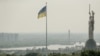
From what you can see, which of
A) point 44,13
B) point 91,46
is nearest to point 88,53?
point 44,13

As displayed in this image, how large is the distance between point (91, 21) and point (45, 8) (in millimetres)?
12394

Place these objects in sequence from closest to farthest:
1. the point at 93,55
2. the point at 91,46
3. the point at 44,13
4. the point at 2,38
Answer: the point at 44,13
the point at 93,55
the point at 91,46
the point at 2,38

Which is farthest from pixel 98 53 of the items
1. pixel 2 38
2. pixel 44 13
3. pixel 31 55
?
pixel 2 38

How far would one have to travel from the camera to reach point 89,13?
94.7 feet

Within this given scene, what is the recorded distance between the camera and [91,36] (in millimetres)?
27844

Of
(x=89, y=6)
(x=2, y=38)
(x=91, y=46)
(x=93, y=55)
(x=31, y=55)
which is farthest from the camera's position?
(x=2, y=38)

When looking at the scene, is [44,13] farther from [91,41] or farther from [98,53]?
[91,41]

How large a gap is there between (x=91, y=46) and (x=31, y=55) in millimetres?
5270

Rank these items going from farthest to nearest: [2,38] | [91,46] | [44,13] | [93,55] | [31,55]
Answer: [2,38], [91,46], [31,55], [93,55], [44,13]

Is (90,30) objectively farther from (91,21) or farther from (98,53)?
(98,53)

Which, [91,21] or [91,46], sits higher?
[91,21]

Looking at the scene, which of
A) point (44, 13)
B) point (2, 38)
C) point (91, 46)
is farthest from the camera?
point (2, 38)

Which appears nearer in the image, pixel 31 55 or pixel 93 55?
pixel 93 55

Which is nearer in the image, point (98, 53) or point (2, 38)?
point (98, 53)
